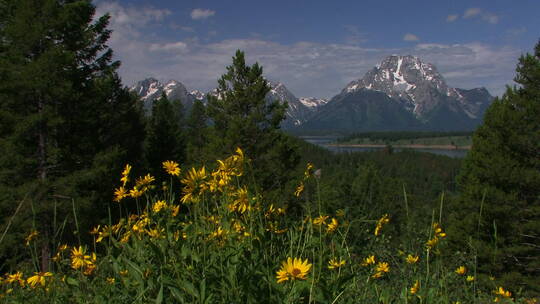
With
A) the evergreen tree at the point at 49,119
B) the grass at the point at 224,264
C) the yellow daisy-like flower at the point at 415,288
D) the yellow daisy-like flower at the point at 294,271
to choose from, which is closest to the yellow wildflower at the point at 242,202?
the grass at the point at 224,264

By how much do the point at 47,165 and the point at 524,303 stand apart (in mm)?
13709

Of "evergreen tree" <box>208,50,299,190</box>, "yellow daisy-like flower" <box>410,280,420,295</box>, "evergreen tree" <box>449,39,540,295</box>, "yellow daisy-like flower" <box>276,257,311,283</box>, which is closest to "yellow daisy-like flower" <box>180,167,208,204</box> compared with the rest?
"yellow daisy-like flower" <box>276,257,311,283</box>

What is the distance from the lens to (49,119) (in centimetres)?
1162

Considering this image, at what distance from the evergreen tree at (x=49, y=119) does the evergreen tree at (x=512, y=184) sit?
15.0 meters

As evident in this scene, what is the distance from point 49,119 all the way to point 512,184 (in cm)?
1847

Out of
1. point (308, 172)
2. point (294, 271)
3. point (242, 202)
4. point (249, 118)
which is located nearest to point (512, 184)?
point (249, 118)

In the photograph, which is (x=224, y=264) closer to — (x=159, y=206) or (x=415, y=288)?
(x=159, y=206)

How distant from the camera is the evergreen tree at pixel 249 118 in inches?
740

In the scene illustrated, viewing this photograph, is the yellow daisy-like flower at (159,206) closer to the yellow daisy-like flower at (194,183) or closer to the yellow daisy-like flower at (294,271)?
the yellow daisy-like flower at (194,183)

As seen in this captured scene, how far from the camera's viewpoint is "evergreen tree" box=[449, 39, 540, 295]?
15.4 meters

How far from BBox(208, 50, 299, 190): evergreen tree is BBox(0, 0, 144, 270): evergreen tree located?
6684mm

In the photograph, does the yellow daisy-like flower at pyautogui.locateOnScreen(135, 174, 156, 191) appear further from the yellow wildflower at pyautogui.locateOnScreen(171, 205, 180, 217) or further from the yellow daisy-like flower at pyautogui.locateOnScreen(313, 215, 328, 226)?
the yellow daisy-like flower at pyautogui.locateOnScreen(313, 215, 328, 226)

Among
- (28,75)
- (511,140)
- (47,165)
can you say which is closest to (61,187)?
(47,165)

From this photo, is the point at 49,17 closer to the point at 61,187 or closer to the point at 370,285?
the point at 61,187
